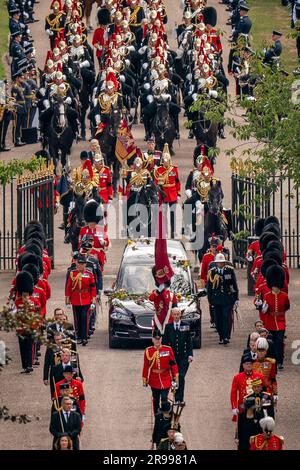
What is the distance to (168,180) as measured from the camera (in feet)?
129

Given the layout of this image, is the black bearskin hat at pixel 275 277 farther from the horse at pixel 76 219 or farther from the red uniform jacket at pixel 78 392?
the horse at pixel 76 219

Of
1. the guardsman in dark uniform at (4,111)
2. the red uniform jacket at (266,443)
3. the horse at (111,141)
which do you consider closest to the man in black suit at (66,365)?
the red uniform jacket at (266,443)

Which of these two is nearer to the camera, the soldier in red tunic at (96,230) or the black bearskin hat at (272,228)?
the black bearskin hat at (272,228)

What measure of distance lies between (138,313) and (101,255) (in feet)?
12.2

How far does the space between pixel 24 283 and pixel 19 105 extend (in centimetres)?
1606

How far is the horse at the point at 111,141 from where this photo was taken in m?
43.3

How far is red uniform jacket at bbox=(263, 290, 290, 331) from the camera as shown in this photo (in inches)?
1223

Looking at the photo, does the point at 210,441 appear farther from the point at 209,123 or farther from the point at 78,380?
the point at 209,123

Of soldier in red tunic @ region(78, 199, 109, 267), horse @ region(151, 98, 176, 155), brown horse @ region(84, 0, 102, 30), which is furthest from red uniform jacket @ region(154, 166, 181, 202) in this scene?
brown horse @ region(84, 0, 102, 30)

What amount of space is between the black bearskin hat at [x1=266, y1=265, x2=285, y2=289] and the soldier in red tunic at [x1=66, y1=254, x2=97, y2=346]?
2.45 meters

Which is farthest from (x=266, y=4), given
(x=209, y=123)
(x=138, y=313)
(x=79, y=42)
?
(x=138, y=313)

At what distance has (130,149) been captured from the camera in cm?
4281

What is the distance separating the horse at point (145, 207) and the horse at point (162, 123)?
5.99 metres
